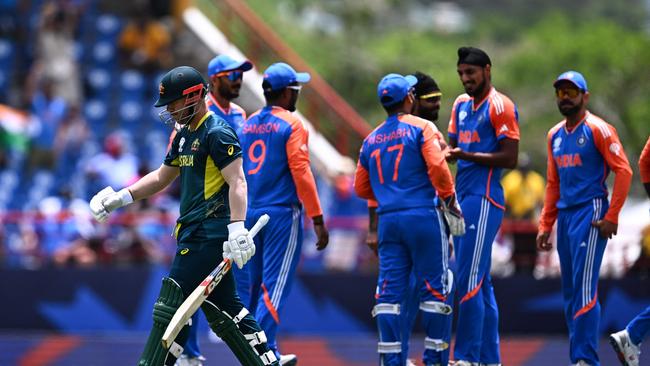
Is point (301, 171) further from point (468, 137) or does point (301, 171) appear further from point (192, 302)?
point (192, 302)

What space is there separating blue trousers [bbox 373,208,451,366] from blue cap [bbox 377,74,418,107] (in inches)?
38.0

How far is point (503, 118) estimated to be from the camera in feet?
35.4

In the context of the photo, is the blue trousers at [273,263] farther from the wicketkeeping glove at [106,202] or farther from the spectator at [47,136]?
the spectator at [47,136]

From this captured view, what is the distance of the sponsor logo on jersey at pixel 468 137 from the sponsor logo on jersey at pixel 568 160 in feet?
2.55

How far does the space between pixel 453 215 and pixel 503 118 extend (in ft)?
3.53

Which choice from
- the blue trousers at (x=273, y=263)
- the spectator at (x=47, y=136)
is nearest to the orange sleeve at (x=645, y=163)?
the blue trousers at (x=273, y=263)

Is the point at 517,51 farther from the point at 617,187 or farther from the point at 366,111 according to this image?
the point at 617,187

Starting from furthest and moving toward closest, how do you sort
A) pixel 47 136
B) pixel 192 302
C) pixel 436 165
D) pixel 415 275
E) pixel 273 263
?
1. pixel 47 136
2. pixel 273 263
3. pixel 415 275
4. pixel 436 165
5. pixel 192 302

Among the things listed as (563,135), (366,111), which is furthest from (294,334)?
→ (366,111)

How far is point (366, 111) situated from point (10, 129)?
942 inches

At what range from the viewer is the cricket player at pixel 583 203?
1066 cm

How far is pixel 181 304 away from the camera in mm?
8977

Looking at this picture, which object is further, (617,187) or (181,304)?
(617,187)

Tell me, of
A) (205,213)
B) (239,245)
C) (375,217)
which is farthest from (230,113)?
(239,245)
